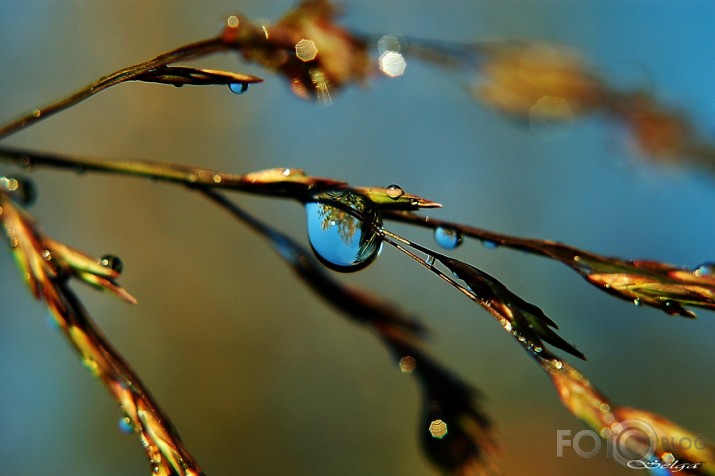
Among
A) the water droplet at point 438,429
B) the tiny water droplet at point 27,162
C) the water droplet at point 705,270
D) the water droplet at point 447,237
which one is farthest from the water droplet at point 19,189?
the water droplet at point 705,270

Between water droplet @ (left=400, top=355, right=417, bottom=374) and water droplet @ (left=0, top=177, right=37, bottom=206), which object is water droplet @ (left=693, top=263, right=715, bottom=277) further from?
water droplet @ (left=0, top=177, right=37, bottom=206)

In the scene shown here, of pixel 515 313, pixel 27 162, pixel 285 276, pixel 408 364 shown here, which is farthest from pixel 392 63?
pixel 285 276

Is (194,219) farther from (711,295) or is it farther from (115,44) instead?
(711,295)

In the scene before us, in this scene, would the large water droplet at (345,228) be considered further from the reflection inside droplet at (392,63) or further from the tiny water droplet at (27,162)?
the reflection inside droplet at (392,63)

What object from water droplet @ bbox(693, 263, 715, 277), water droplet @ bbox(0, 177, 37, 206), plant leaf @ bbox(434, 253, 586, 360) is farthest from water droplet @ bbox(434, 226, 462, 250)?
water droplet @ bbox(0, 177, 37, 206)

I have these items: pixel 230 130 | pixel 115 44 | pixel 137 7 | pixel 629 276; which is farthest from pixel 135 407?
pixel 137 7
